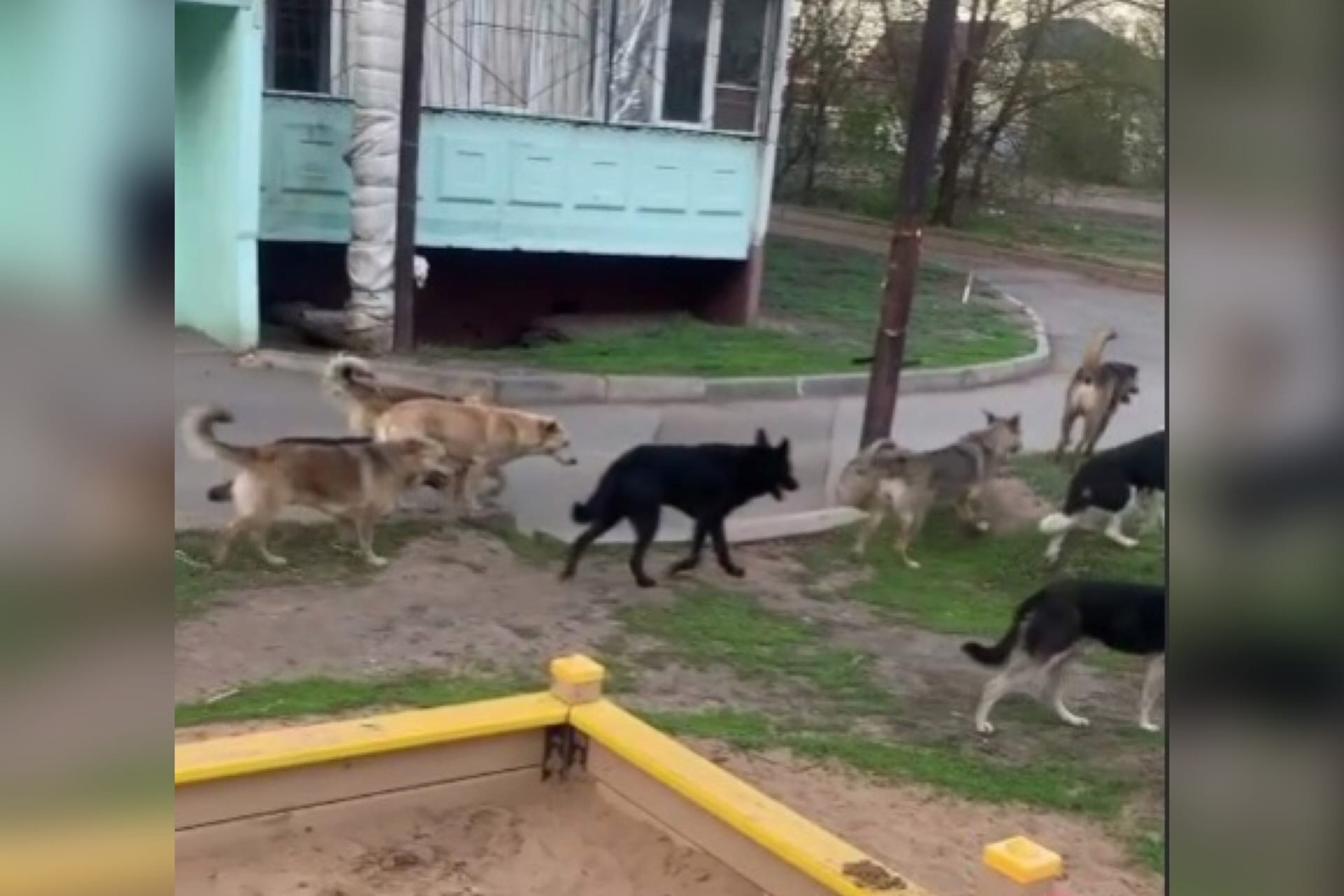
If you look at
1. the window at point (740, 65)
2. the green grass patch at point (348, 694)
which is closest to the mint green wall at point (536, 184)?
the window at point (740, 65)

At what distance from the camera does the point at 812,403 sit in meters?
8.47

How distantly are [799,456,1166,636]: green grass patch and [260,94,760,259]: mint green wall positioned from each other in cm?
379

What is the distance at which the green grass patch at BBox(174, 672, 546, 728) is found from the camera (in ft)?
11.5

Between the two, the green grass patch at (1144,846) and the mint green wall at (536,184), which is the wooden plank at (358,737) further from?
the mint green wall at (536,184)

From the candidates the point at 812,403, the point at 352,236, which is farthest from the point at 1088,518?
the point at 352,236

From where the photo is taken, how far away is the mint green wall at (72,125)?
0.48 meters

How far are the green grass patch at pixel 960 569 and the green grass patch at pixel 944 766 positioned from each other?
1218 mm

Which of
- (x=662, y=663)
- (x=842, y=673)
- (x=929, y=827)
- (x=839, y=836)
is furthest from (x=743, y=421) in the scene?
(x=839, y=836)

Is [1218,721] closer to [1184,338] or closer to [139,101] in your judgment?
[1184,338]

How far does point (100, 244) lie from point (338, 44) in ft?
26.8

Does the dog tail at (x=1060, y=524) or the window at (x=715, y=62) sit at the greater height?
the window at (x=715, y=62)

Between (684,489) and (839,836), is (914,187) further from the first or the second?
(839,836)

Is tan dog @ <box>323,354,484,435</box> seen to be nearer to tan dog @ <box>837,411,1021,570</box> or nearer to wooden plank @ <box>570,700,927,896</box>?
tan dog @ <box>837,411,1021,570</box>

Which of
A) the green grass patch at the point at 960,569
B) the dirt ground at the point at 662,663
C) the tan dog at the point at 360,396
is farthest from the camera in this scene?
the tan dog at the point at 360,396
